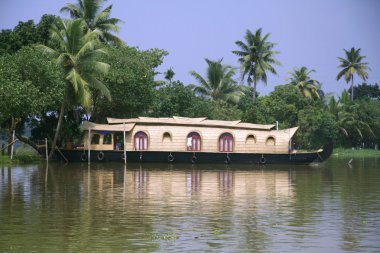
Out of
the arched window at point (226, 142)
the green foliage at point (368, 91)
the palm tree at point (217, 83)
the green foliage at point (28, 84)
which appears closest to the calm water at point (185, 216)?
the green foliage at point (28, 84)

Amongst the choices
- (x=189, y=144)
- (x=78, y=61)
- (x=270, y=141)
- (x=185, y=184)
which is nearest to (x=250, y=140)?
(x=270, y=141)

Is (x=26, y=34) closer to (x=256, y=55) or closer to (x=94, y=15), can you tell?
(x=94, y=15)

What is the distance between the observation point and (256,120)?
53.2m

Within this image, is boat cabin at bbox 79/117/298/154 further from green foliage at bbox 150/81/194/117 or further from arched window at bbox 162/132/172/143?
green foliage at bbox 150/81/194/117

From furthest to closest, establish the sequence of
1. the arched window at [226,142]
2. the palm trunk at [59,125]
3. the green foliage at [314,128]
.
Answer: the green foliage at [314,128], the arched window at [226,142], the palm trunk at [59,125]

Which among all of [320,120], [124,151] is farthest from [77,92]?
[320,120]

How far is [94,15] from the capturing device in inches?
1672

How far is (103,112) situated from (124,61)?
A: 451cm

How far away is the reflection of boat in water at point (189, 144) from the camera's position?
37.5 metres

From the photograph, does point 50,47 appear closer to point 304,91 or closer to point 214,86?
point 214,86

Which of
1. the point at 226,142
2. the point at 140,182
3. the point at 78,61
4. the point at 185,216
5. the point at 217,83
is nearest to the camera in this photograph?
the point at 185,216

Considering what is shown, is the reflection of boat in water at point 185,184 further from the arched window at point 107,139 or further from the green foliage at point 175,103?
the green foliage at point 175,103

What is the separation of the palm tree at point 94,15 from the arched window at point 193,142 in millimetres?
9216

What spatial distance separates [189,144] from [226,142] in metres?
2.19
